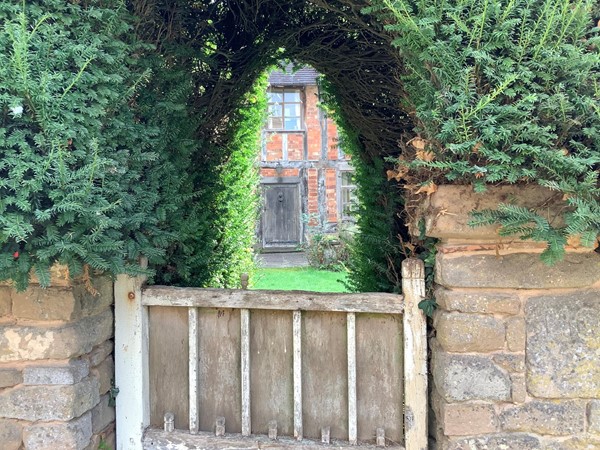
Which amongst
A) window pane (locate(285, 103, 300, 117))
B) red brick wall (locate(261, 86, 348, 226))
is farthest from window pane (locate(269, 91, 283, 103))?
red brick wall (locate(261, 86, 348, 226))

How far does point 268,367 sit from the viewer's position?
94.6 inches

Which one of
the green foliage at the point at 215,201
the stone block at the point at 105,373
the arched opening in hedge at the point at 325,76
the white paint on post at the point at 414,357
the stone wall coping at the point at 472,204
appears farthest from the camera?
the arched opening in hedge at the point at 325,76

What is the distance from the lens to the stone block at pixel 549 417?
189 cm

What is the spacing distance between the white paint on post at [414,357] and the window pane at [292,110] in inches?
474

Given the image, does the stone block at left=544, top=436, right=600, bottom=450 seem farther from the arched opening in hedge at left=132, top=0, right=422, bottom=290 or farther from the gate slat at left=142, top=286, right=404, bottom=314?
the arched opening in hedge at left=132, top=0, right=422, bottom=290

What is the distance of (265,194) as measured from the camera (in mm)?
14547

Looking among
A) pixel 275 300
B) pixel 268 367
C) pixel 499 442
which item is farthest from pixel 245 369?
pixel 499 442

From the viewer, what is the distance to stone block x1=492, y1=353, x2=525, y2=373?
1.90 metres

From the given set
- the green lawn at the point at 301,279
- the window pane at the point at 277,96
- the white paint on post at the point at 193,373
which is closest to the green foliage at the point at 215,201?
the white paint on post at the point at 193,373

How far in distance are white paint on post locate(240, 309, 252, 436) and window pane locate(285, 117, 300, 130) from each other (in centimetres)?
1191

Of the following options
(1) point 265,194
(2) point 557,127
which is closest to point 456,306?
(2) point 557,127

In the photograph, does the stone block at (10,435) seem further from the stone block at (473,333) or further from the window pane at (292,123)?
the window pane at (292,123)

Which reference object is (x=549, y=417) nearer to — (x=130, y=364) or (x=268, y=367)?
(x=268, y=367)

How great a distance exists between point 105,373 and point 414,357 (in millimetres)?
1544
